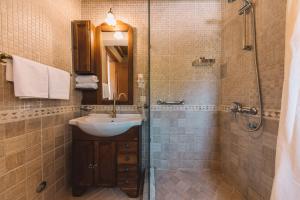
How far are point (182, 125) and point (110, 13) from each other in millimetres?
1587

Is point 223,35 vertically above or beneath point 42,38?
above

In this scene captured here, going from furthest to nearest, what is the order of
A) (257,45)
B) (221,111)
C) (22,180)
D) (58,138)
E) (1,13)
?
1. (221,111)
2. (58,138)
3. (257,45)
4. (22,180)
5. (1,13)

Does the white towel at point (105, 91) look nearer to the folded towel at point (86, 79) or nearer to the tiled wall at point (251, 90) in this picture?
the folded towel at point (86, 79)

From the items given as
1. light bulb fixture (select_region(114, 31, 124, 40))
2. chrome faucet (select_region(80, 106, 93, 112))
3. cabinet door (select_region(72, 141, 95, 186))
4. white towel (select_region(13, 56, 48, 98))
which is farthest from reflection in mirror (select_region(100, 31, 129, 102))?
white towel (select_region(13, 56, 48, 98))

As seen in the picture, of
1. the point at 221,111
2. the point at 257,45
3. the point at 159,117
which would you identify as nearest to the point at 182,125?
the point at 159,117

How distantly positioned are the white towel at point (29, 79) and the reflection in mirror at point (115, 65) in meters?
0.82

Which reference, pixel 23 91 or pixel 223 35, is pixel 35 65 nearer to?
pixel 23 91

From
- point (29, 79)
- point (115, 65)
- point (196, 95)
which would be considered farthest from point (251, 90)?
point (29, 79)

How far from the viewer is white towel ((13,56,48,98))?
3.72 feet

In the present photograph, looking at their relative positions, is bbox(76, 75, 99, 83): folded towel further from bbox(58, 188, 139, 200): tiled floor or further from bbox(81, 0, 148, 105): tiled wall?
bbox(58, 188, 139, 200): tiled floor

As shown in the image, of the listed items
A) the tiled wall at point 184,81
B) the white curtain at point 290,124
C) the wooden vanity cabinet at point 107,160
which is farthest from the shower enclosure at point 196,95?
the white curtain at point 290,124

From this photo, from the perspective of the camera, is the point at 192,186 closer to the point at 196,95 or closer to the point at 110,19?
the point at 196,95

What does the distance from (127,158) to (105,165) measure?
0.23 metres

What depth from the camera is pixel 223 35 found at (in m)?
2.10
